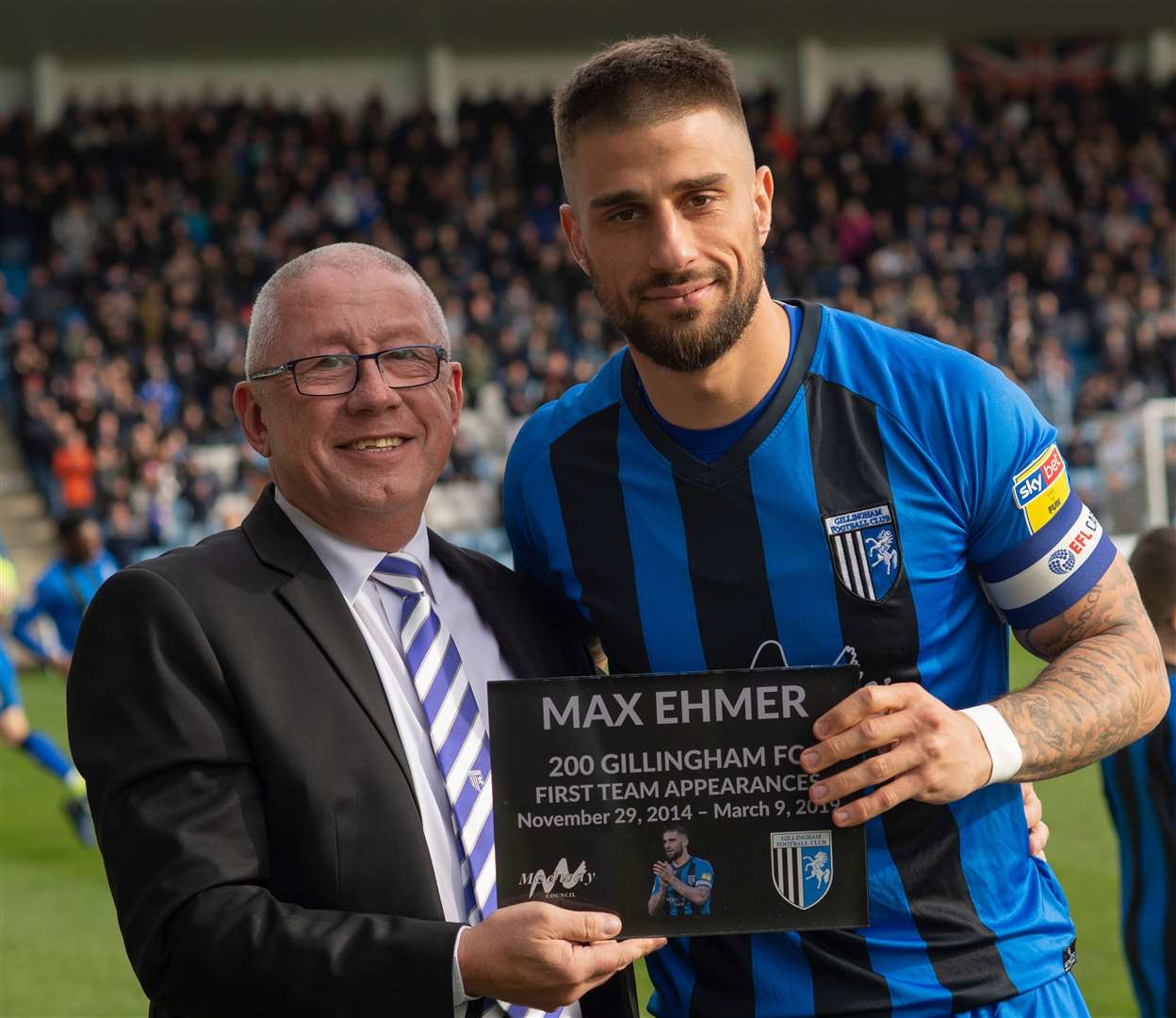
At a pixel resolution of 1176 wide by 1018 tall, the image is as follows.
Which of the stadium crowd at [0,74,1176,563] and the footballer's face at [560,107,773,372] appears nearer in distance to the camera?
the footballer's face at [560,107,773,372]

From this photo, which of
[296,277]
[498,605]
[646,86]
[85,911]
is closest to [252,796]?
[498,605]

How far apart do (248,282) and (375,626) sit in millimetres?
17377

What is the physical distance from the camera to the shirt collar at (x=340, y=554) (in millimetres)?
2449

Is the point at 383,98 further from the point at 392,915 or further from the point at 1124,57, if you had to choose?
the point at 392,915

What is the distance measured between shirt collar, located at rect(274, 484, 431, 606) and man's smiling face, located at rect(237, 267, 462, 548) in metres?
0.02

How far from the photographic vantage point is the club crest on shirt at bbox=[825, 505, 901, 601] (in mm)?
2398

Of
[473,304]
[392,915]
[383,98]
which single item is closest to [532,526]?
[392,915]

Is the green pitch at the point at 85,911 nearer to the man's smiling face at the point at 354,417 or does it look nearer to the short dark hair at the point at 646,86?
the man's smiling face at the point at 354,417

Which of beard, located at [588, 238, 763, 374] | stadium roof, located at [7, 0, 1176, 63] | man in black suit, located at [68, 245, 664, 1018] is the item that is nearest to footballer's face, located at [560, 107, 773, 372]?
beard, located at [588, 238, 763, 374]

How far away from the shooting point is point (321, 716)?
226 cm

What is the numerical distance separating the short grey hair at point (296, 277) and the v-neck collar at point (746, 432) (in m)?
0.39

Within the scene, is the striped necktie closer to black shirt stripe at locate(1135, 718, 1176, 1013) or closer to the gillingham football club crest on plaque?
the gillingham football club crest on plaque

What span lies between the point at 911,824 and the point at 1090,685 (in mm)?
355

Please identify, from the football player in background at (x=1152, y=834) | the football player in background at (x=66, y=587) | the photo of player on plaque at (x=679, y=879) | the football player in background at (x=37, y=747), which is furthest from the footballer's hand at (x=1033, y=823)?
the football player in background at (x=66, y=587)
